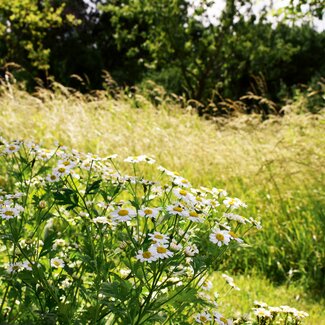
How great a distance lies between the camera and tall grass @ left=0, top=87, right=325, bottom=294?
10.1 feet

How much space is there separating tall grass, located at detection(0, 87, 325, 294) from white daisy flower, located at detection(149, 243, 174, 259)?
6.79ft

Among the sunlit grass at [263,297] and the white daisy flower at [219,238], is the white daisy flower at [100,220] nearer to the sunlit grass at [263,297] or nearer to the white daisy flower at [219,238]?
the white daisy flower at [219,238]

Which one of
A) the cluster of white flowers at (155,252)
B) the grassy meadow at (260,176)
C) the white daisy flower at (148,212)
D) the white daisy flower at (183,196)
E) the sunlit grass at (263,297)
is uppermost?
the white daisy flower at (183,196)

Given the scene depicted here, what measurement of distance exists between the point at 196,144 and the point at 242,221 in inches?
132

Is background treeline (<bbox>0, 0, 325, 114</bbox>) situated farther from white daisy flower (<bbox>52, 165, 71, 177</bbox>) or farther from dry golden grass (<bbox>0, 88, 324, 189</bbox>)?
white daisy flower (<bbox>52, 165, 71, 177</bbox>)

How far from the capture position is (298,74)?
706 inches

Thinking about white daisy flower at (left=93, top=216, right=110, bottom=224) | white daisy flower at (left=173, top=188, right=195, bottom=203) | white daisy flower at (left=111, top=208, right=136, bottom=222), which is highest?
white daisy flower at (left=173, top=188, right=195, bottom=203)

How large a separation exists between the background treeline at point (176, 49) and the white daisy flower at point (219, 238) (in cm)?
669

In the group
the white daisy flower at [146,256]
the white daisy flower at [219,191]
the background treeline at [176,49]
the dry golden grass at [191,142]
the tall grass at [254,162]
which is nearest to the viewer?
the white daisy flower at [146,256]

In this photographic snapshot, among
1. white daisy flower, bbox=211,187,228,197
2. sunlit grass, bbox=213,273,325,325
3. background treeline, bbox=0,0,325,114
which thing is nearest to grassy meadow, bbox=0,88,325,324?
sunlit grass, bbox=213,273,325,325

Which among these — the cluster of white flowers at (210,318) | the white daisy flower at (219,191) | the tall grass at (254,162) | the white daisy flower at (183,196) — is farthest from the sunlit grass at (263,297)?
the white daisy flower at (183,196)

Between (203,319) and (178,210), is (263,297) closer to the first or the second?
(203,319)

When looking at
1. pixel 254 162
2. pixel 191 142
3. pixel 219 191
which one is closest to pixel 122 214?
pixel 219 191

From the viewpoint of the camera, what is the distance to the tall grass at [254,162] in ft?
10.1
